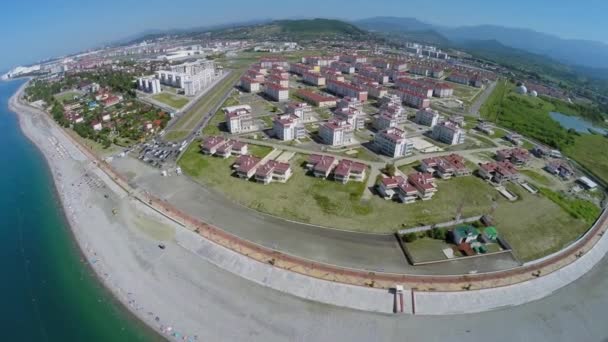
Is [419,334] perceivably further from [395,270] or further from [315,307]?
[315,307]

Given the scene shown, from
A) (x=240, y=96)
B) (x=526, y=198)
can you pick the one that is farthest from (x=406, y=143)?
(x=240, y=96)

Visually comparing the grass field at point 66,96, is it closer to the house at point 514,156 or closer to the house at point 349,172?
the house at point 349,172

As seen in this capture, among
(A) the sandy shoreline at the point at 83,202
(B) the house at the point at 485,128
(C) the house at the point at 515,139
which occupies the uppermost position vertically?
(B) the house at the point at 485,128

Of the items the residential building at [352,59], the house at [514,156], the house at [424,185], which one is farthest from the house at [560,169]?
the residential building at [352,59]

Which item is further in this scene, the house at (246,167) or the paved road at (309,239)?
the house at (246,167)


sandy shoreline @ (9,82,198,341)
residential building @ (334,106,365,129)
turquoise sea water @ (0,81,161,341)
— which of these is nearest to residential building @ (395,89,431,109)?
residential building @ (334,106,365,129)

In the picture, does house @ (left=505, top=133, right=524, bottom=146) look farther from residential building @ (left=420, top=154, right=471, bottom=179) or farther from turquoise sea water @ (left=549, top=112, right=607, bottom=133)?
turquoise sea water @ (left=549, top=112, right=607, bottom=133)
